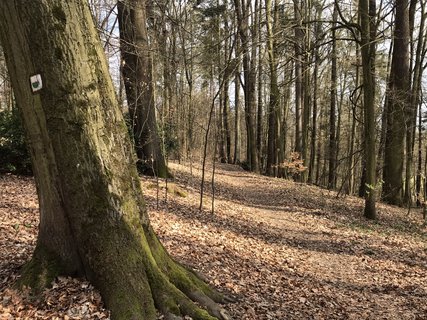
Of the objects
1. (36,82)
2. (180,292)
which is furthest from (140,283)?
(36,82)

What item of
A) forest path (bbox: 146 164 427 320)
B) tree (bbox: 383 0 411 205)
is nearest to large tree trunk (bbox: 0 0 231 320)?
forest path (bbox: 146 164 427 320)

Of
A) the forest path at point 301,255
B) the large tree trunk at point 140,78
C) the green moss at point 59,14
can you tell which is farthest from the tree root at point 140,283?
the large tree trunk at point 140,78

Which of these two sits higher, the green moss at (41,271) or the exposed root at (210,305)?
the green moss at (41,271)

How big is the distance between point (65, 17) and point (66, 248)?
6.75 feet

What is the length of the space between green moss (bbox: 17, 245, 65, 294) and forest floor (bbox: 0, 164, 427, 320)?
3.5 inches

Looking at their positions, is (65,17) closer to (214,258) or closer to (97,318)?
(97,318)

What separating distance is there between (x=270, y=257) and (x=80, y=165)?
4579 mm

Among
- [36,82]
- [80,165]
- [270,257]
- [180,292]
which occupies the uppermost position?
[36,82]

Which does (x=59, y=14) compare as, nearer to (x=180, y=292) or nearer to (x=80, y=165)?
(x=80, y=165)

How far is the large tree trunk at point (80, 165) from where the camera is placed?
3246mm

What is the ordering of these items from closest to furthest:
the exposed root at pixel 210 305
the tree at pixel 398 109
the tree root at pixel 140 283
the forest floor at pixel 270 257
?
the tree root at pixel 140 283 → the exposed root at pixel 210 305 → the forest floor at pixel 270 257 → the tree at pixel 398 109

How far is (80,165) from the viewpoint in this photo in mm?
3373

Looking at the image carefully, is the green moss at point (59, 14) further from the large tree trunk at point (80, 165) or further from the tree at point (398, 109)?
the tree at point (398, 109)

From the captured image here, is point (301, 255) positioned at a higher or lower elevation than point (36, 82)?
lower
